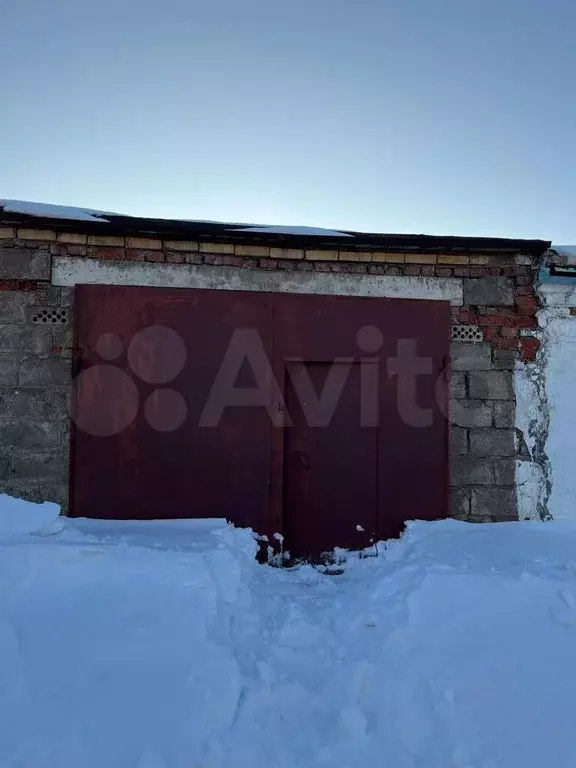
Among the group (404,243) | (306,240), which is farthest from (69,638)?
(404,243)

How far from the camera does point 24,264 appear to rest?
3785 millimetres

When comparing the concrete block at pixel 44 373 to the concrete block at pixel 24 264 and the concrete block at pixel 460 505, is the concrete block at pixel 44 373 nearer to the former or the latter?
the concrete block at pixel 24 264

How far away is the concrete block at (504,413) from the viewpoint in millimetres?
4105

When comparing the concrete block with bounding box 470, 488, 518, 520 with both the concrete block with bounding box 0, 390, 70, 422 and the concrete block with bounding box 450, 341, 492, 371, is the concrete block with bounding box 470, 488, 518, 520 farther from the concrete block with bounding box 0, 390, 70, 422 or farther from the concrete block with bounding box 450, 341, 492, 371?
the concrete block with bounding box 0, 390, 70, 422

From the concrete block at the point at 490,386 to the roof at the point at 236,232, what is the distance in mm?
1036

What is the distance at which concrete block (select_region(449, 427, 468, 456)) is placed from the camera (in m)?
4.08

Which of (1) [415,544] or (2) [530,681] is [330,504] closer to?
(1) [415,544]

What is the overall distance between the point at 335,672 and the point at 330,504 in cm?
175

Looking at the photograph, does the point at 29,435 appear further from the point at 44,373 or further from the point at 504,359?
the point at 504,359

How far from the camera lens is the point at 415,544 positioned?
3.64 metres

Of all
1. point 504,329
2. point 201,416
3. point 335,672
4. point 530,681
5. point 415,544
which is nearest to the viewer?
point 530,681

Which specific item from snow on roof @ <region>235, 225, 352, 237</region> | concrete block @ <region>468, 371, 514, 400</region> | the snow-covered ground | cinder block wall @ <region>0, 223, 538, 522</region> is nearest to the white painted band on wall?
cinder block wall @ <region>0, 223, 538, 522</region>

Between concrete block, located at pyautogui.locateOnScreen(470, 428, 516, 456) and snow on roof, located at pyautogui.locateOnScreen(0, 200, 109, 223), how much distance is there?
10.9 ft

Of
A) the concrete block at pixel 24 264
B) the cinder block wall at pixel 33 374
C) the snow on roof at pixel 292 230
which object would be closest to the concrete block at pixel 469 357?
the snow on roof at pixel 292 230
